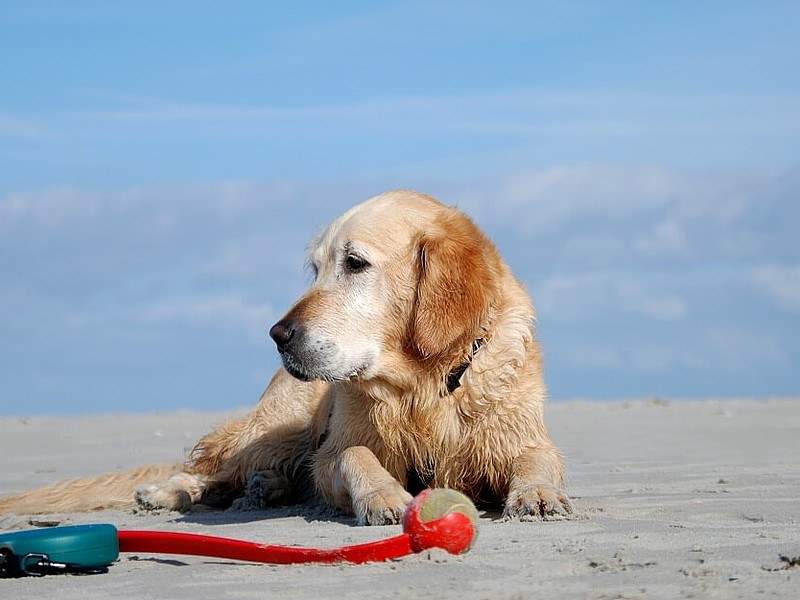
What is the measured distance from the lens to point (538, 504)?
5273 millimetres

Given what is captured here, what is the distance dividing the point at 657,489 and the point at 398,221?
7.30 feet

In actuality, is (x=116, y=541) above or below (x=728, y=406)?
below

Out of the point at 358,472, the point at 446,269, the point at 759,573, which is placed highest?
the point at 446,269

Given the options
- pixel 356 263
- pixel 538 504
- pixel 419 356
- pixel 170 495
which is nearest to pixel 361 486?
pixel 419 356

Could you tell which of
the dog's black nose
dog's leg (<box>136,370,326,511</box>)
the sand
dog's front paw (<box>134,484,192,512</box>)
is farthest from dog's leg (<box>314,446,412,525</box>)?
dog's front paw (<box>134,484,192,512</box>)

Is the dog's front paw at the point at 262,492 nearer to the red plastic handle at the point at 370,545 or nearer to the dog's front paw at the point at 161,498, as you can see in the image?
the dog's front paw at the point at 161,498

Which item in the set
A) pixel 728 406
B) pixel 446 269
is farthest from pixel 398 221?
pixel 728 406

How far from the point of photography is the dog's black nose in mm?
5559

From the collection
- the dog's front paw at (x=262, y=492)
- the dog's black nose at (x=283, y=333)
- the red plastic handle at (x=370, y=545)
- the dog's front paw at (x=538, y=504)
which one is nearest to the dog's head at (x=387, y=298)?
the dog's black nose at (x=283, y=333)

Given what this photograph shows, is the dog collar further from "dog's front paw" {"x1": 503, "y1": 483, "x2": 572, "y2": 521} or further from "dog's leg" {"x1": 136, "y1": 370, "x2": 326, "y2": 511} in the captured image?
"dog's leg" {"x1": 136, "y1": 370, "x2": 326, "y2": 511}

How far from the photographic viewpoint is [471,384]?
5844mm

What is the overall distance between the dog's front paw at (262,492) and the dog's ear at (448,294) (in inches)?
60.5

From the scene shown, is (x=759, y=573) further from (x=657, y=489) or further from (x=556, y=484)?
(x=657, y=489)

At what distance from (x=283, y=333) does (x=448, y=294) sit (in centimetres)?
83
